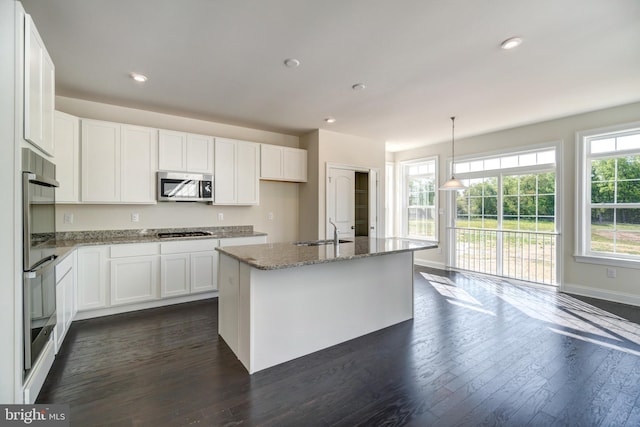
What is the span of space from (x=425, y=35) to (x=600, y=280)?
447 cm

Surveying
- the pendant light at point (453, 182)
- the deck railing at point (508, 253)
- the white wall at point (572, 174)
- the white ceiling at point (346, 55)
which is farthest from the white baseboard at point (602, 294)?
the white ceiling at point (346, 55)

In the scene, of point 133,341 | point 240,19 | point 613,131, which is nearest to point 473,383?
point 133,341

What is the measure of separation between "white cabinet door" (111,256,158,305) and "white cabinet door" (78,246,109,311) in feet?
0.28

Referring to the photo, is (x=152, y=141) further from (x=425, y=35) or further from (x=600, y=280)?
(x=600, y=280)

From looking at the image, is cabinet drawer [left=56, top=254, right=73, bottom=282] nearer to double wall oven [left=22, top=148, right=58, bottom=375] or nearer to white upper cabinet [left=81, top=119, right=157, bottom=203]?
double wall oven [left=22, top=148, right=58, bottom=375]

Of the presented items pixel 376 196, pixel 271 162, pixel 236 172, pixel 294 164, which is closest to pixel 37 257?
pixel 236 172

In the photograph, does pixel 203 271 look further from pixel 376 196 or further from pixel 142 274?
pixel 376 196

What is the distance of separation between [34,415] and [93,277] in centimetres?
192

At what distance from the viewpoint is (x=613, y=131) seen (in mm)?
4152

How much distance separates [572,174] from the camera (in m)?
4.53

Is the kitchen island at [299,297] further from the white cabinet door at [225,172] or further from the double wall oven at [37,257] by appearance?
the white cabinet door at [225,172]

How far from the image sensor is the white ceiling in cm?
211

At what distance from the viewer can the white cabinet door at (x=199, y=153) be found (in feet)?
13.9

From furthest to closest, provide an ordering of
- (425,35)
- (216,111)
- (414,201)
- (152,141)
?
1. (414,201)
2. (216,111)
3. (152,141)
4. (425,35)
